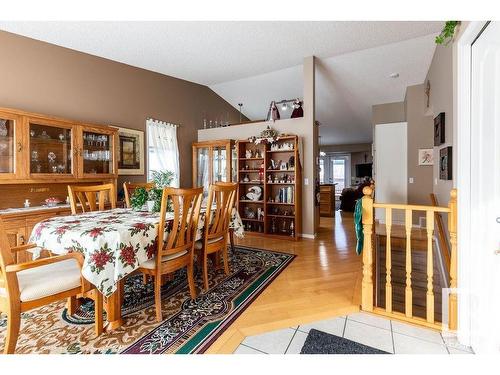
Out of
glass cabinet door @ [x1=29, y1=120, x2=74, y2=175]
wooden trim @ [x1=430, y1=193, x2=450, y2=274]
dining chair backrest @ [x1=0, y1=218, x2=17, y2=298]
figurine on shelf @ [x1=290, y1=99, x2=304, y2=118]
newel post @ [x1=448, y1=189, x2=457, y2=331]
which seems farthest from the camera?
figurine on shelf @ [x1=290, y1=99, x2=304, y2=118]

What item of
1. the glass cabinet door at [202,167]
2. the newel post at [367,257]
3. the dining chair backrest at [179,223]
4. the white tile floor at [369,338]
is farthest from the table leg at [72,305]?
the glass cabinet door at [202,167]

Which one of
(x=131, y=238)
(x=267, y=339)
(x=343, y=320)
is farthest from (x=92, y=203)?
(x=343, y=320)

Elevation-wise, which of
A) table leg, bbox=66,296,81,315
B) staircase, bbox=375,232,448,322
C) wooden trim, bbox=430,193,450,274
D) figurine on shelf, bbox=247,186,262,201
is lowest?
staircase, bbox=375,232,448,322

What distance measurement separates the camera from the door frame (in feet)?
5.26

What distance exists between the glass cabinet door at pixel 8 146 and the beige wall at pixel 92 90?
49cm

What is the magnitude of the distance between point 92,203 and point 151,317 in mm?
1542

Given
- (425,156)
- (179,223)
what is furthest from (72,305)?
(425,156)

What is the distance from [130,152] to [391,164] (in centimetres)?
525

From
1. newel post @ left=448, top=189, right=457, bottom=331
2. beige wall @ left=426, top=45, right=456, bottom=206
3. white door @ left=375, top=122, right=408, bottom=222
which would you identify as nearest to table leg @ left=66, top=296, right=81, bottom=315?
newel post @ left=448, top=189, right=457, bottom=331

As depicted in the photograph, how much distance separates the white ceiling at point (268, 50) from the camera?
3162 mm

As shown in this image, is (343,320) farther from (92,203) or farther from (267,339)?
(92,203)

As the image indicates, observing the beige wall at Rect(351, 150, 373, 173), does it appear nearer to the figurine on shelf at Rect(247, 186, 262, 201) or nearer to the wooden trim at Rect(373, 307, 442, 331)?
the figurine on shelf at Rect(247, 186, 262, 201)

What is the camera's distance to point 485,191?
4.92ft

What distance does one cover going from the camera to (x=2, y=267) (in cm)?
133
